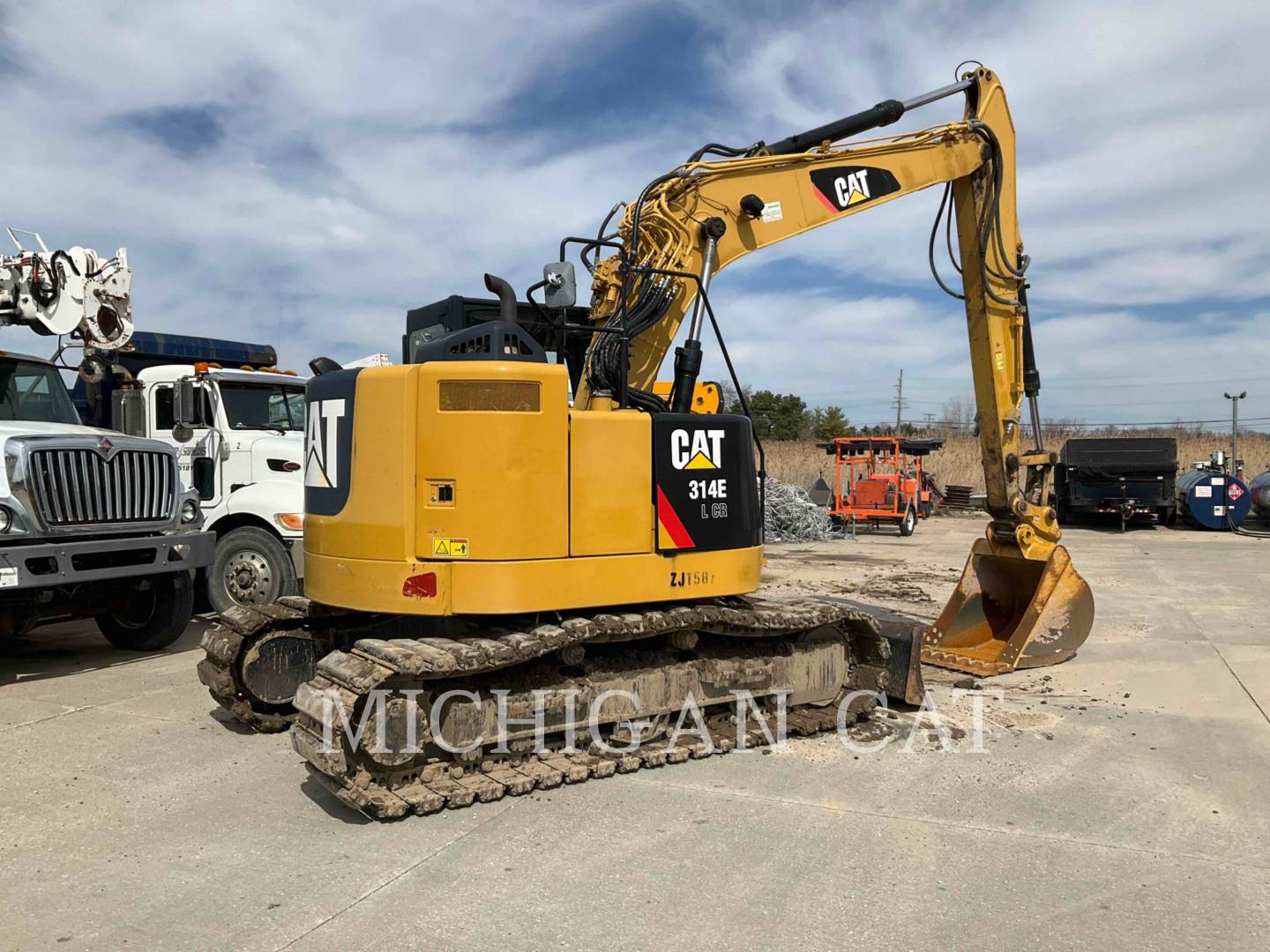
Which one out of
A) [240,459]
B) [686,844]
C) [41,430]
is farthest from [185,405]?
[686,844]

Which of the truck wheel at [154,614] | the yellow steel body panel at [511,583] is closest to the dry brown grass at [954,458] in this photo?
the truck wheel at [154,614]

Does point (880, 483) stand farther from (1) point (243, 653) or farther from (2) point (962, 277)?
(1) point (243, 653)

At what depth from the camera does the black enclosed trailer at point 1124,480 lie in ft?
77.2

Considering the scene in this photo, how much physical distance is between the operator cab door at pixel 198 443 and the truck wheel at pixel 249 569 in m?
0.73

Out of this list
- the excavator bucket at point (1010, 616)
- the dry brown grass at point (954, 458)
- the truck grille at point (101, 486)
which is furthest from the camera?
the dry brown grass at point (954, 458)

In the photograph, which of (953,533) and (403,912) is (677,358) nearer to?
(403,912)

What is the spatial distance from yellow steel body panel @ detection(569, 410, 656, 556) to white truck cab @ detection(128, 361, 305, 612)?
16.0 ft

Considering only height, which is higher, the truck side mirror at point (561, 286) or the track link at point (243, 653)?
the truck side mirror at point (561, 286)

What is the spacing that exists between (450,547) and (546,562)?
0.48 metres

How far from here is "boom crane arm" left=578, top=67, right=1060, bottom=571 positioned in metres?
6.45

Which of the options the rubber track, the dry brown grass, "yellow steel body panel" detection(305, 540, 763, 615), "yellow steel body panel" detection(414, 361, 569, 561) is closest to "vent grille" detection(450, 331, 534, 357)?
"yellow steel body panel" detection(414, 361, 569, 561)

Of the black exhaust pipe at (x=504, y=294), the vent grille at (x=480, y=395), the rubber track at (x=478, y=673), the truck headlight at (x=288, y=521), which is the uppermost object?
the black exhaust pipe at (x=504, y=294)

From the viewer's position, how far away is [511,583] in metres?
4.97

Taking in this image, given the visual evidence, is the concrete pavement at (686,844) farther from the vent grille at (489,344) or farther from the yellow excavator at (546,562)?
the vent grille at (489,344)
